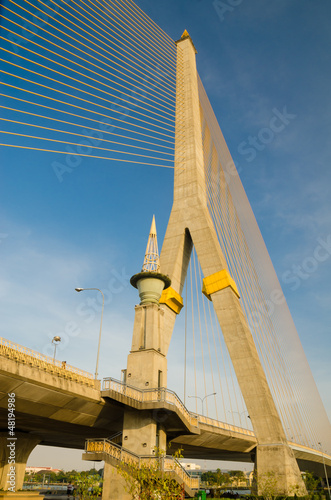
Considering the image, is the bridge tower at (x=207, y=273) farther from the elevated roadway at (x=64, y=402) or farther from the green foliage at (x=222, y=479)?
the green foliage at (x=222, y=479)

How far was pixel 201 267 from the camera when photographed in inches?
1362

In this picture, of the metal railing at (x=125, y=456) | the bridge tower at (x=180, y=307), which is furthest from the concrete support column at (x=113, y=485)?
the metal railing at (x=125, y=456)

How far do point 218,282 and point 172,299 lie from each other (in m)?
4.31

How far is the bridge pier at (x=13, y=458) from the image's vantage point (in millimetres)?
26516

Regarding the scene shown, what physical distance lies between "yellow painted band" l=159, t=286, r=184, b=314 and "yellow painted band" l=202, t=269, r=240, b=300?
2.64 meters

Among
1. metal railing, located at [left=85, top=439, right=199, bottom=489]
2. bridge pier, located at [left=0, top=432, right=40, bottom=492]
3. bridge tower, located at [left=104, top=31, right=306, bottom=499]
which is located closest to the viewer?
metal railing, located at [left=85, top=439, right=199, bottom=489]

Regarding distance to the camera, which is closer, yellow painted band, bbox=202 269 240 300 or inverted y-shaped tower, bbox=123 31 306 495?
inverted y-shaped tower, bbox=123 31 306 495

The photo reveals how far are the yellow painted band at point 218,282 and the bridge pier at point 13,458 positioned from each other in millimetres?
17761

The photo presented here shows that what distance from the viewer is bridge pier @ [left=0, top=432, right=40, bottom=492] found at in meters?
26.5

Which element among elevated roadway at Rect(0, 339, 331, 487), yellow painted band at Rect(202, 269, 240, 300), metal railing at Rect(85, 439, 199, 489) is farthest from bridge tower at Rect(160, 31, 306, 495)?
metal railing at Rect(85, 439, 199, 489)

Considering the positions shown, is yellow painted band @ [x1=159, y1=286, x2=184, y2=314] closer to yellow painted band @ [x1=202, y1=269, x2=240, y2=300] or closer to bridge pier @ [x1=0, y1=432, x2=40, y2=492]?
yellow painted band @ [x1=202, y1=269, x2=240, y2=300]

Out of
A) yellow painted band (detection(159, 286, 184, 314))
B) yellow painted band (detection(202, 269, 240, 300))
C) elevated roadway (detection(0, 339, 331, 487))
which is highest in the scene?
yellow painted band (detection(202, 269, 240, 300))

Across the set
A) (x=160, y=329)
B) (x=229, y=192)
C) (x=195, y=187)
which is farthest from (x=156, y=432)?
(x=229, y=192)

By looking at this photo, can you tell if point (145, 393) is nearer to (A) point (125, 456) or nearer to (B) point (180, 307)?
(A) point (125, 456)
